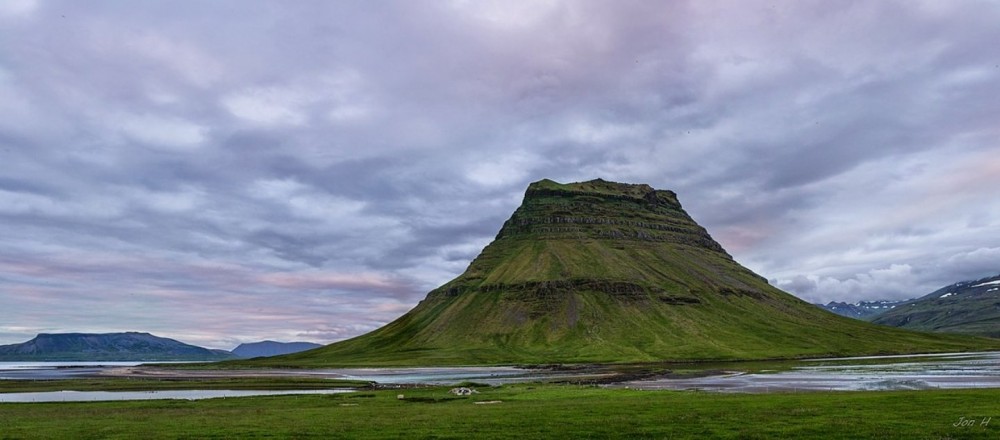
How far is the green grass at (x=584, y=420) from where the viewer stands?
38.8 meters

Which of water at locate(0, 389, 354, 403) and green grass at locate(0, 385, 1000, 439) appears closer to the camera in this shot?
green grass at locate(0, 385, 1000, 439)

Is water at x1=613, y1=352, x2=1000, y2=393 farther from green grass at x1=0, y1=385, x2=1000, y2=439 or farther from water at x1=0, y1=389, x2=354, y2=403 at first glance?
water at x1=0, y1=389, x2=354, y2=403

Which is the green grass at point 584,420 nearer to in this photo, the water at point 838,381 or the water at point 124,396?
the water at point 838,381

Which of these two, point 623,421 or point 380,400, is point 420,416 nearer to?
point 623,421

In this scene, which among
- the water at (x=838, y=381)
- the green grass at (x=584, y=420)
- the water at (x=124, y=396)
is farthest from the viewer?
the water at (x=124, y=396)

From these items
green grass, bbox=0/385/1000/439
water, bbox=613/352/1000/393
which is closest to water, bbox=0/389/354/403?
green grass, bbox=0/385/1000/439

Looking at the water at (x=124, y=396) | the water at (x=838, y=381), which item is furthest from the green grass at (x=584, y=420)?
the water at (x=124, y=396)

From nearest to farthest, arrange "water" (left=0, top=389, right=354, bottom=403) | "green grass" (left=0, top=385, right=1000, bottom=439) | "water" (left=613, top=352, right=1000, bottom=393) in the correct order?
1. "green grass" (left=0, top=385, right=1000, bottom=439)
2. "water" (left=613, top=352, right=1000, bottom=393)
3. "water" (left=0, top=389, right=354, bottom=403)

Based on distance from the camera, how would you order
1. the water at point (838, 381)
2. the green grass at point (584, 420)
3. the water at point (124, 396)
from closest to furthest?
the green grass at point (584, 420)
the water at point (838, 381)
the water at point (124, 396)

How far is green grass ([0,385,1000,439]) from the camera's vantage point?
38844mm

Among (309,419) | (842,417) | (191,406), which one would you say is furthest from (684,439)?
(191,406)

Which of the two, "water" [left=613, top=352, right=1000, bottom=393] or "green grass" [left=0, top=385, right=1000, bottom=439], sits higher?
"green grass" [left=0, top=385, right=1000, bottom=439]

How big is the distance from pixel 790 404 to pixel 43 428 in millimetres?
64635

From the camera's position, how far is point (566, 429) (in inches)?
1636
